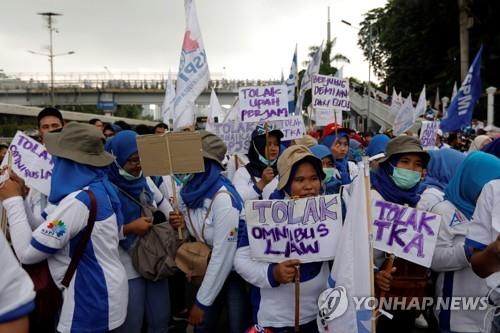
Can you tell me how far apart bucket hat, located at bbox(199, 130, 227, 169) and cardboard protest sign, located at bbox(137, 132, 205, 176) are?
10 centimetres

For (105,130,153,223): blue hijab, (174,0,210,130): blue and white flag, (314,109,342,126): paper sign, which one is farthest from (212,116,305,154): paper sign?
(105,130,153,223): blue hijab

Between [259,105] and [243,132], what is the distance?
463 millimetres

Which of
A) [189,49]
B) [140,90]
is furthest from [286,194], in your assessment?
[140,90]

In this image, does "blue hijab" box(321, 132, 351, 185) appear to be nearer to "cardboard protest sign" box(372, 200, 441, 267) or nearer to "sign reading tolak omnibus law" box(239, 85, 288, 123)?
"sign reading tolak omnibus law" box(239, 85, 288, 123)

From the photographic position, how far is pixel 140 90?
45.3 metres

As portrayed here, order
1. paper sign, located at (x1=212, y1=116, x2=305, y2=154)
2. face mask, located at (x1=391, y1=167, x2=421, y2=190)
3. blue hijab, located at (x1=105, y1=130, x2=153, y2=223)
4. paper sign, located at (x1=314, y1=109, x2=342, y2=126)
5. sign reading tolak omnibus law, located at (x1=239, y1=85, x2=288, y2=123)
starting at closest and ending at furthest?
1. blue hijab, located at (x1=105, y1=130, x2=153, y2=223)
2. face mask, located at (x1=391, y1=167, x2=421, y2=190)
3. sign reading tolak omnibus law, located at (x1=239, y1=85, x2=288, y2=123)
4. paper sign, located at (x1=212, y1=116, x2=305, y2=154)
5. paper sign, located at (x1=314, y1=109, x2=342, y2=126)

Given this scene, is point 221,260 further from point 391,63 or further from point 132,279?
point 391,63

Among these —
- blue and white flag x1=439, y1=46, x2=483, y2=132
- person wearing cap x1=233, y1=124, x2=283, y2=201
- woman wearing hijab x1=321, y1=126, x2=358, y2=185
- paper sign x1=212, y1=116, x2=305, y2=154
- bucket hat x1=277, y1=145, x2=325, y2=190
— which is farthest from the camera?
blue and white flag x1=439, y1=46, x2=483, y2=132

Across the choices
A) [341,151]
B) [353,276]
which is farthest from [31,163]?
[341,151]

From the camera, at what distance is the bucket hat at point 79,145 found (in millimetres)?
2442

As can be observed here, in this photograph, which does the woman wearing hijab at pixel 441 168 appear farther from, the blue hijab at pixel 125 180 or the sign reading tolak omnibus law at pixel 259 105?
the sign reading tolak omnibus law at pixel 259 105

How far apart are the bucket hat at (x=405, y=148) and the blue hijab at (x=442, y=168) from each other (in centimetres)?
66

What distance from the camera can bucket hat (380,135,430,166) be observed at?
317 centimetres

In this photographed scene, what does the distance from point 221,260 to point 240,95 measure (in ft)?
11.4
